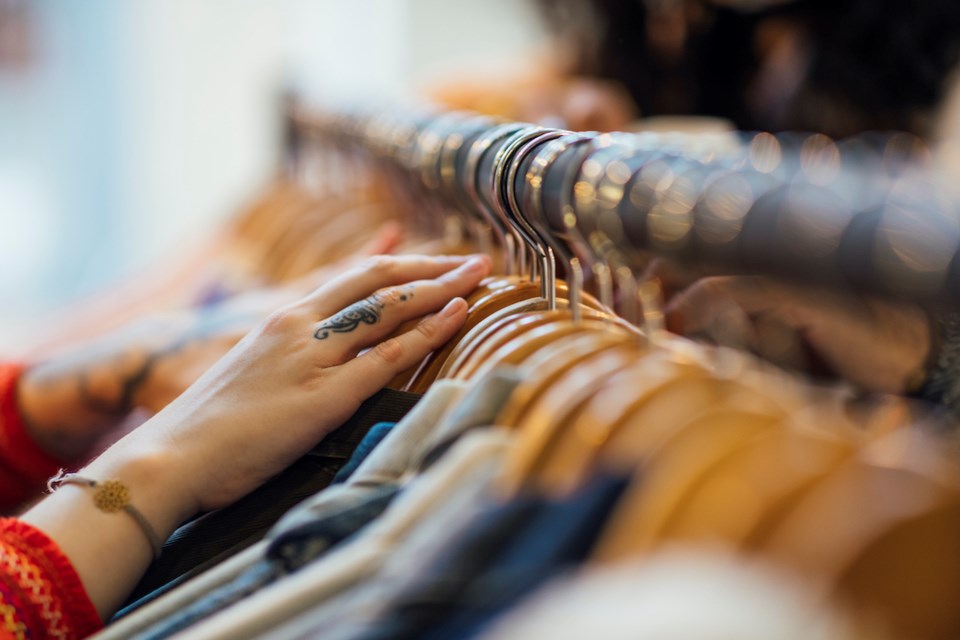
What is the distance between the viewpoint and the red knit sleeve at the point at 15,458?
0.83 m

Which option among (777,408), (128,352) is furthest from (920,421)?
(128,352)

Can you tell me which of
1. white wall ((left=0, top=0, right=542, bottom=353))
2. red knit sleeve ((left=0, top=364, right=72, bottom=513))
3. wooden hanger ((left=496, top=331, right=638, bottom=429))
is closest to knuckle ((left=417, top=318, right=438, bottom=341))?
wooden hanger ((left=496, top=331, right=638, bottom=429))

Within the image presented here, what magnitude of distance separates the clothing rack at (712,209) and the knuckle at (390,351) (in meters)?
0.09

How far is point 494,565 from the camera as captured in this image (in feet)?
1.05

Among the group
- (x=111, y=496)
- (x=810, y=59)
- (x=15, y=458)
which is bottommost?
(x=15, y=458)

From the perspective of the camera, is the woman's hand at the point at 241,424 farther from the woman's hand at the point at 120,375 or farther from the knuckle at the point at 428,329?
the woman's hand at the point at 120,375

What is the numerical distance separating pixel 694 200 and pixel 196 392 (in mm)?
310

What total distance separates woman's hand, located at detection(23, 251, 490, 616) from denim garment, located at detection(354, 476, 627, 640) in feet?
0.71

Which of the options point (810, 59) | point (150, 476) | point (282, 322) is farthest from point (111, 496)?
point (810, 59)

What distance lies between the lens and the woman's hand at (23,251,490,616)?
0.51 meters

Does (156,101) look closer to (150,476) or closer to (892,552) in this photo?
(150,476)

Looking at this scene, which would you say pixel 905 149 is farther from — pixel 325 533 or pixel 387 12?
pixel 387 12

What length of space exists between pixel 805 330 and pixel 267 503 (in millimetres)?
404

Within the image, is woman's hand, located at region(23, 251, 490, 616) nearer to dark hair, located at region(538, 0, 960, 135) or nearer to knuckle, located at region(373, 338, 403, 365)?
knuckle, located at region(373, 338, 403, 365)
